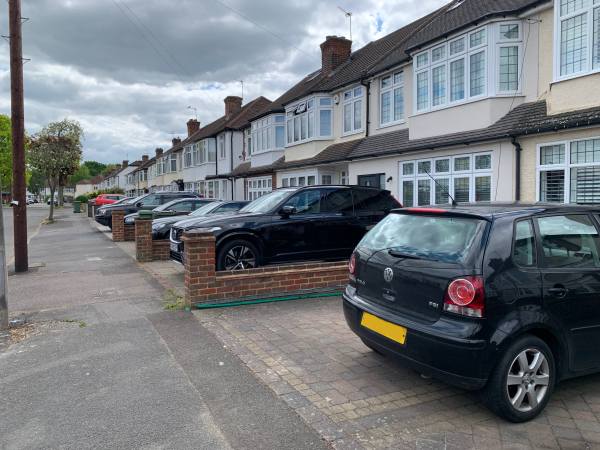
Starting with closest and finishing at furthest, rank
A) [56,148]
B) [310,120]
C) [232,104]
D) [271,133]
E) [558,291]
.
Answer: [558,291] < [310,120] < [271,133] < [56,148] < [232,104]

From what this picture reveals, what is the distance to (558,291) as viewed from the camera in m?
3.67

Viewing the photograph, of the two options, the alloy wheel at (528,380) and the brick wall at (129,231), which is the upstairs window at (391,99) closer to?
the brick wall at (129,231)

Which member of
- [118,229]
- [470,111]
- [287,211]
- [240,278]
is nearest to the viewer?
[240,278]

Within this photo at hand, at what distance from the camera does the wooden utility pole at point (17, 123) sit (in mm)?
10367

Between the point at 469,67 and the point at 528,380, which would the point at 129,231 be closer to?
the point at 469,67

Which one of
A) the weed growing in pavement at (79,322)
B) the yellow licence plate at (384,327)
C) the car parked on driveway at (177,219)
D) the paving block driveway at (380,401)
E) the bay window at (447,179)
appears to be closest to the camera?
the paving block driveway at (380,401)

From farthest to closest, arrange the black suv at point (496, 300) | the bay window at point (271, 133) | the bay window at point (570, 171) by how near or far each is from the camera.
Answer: the bay window at point (271, 133) < the bay window at point (570, 171) < the black suv at point (496, 300)

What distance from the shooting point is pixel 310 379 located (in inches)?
168

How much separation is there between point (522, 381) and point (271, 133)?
23523 mm

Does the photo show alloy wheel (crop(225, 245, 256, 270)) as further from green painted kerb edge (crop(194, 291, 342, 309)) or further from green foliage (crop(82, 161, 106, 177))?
green foliage (crop(82, 161, 106, 177))

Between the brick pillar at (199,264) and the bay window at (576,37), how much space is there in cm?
837

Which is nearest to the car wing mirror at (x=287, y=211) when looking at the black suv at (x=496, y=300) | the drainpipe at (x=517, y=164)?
the black suv at (x=496, y=300)

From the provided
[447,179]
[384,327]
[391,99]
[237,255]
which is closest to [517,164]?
[447,179]

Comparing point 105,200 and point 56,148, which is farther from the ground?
point 56,148
